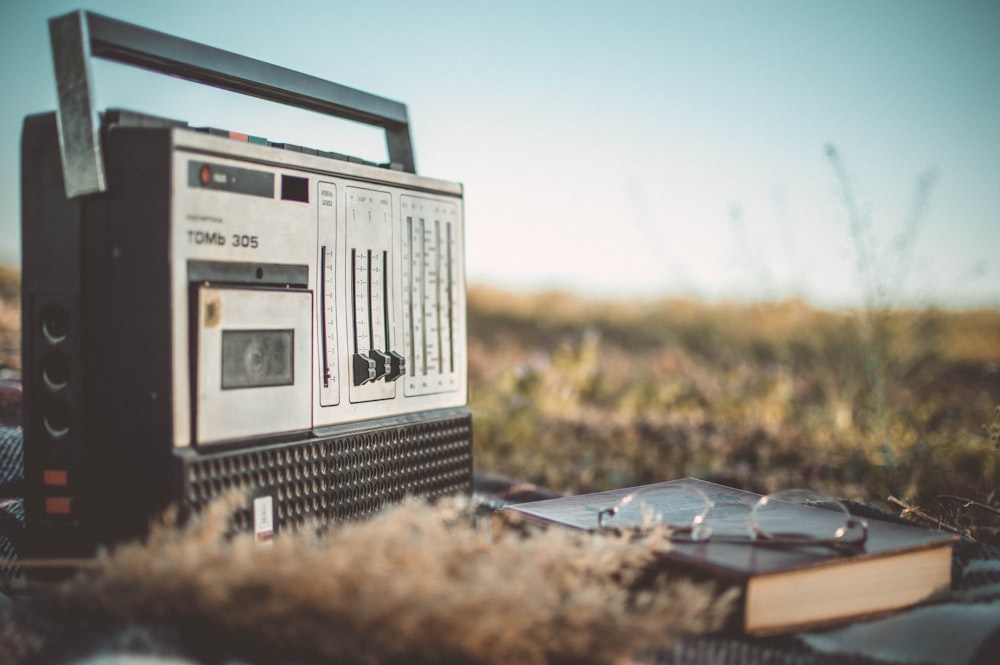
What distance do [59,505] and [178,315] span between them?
0.30m

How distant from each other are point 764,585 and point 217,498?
66 cm

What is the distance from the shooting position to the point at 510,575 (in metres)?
0.82

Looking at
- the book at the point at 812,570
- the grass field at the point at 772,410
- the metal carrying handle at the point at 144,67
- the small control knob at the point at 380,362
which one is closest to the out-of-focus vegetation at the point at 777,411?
the grass field at the point at 772,410

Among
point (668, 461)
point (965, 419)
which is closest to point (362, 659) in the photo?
point (668, 461)

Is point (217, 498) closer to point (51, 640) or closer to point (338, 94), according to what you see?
point (51, 640)

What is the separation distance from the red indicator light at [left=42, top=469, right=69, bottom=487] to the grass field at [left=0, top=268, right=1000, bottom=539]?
53.7 inches

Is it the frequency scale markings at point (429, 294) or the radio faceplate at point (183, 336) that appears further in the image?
the frequency scale markings at point (429, 294)

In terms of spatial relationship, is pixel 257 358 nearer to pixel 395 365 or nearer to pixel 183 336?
pixel 183 336

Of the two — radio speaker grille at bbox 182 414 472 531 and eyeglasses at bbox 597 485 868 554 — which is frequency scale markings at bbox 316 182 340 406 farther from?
eyeglasses at bbox 597 485 868 554

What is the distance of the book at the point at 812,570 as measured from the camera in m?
0.91

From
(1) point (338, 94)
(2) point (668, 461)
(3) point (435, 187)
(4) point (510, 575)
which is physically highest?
(1) point (338, 94)

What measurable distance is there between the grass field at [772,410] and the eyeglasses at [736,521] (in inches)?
17.2

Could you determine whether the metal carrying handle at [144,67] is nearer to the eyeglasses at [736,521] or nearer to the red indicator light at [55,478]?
the red indicator light at [55,478]

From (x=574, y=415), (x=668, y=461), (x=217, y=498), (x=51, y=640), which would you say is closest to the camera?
(x=51, y=640)
